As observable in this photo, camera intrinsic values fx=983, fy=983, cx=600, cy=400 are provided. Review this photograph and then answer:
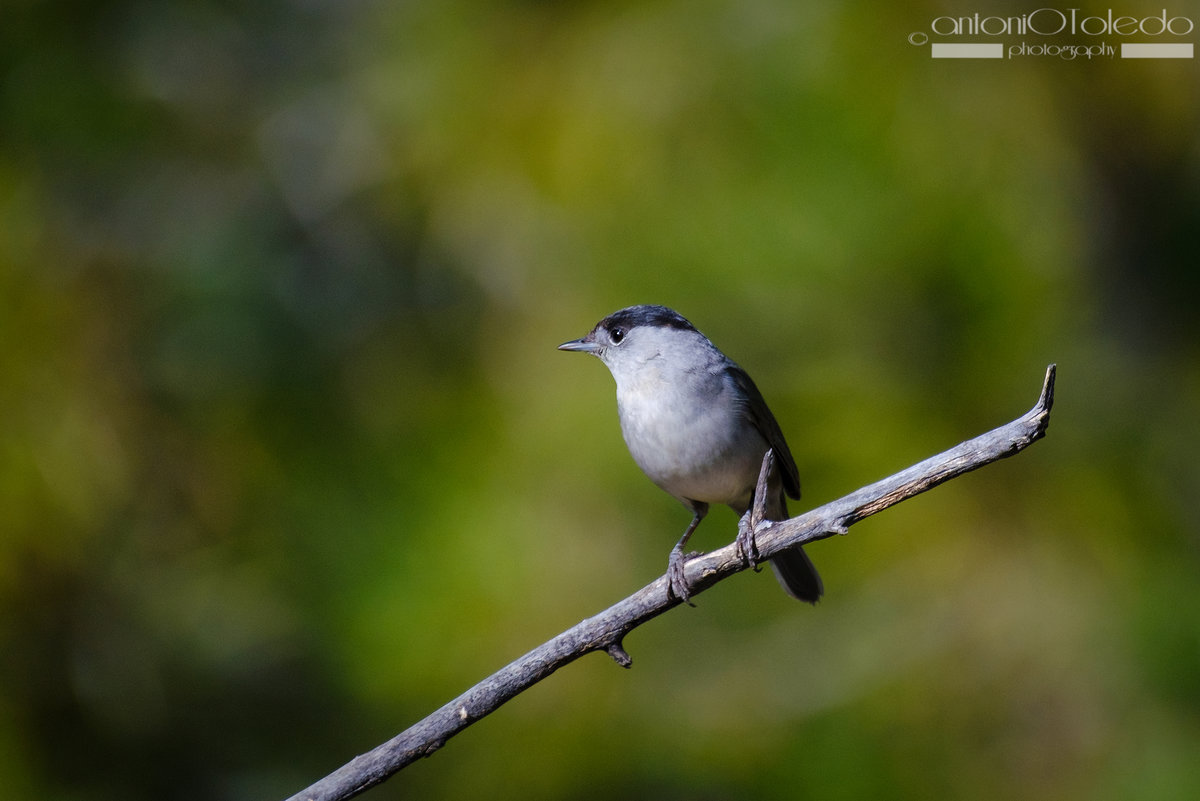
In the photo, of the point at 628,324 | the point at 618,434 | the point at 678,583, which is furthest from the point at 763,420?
the point at 618,434

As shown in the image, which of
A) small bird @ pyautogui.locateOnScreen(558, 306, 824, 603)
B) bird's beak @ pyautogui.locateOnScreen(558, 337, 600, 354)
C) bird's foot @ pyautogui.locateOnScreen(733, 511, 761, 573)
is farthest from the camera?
bird's beak @ pyautogui.locateOnScreen(558, 337, 600, 354)

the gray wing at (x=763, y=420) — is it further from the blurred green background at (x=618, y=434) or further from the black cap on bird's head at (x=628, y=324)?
the blurred green background at (x=618, y=434)

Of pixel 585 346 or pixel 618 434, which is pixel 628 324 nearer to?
pixel 585 346

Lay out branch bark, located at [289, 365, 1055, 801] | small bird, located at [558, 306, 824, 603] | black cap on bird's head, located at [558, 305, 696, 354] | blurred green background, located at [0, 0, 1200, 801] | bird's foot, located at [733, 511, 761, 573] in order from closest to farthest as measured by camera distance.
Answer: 1. branch bark, located at [289, 365, 1055, 801]
2. bird's foot, located at [733, 511, 761, 573]
3. small bird, located at [558, 306, 824, 603]
4. black cap on bird's head, located at [558, 305, 696, 354]
5. blurred green background, located at [0, 0, 1200, 801]

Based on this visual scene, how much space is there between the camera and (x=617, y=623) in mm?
2135

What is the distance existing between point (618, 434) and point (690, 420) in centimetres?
173

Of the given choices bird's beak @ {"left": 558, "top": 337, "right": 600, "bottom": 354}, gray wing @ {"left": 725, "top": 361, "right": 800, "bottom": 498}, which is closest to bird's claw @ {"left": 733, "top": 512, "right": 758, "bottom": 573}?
gray wing @ {"left": 725, "top": 361, "right": 800, "bottom": 498}

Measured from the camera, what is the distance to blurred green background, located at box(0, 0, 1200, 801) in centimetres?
443

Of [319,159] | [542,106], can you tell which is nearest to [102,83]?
[319,159]

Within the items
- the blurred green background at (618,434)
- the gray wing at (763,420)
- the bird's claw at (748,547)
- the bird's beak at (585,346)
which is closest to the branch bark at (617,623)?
the bird's claw at (748,547)

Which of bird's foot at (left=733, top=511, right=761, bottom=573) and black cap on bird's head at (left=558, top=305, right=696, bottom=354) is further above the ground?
black cap on bird's head at (left=558, top=305, right=696, bottom=354)

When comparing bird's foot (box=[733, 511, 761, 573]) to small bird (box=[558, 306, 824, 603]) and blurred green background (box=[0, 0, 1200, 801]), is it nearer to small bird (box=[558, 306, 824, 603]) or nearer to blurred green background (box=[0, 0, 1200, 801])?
small bird (box=[558, 306, 824, 603])

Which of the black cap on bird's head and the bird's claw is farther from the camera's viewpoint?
the black cap on bird's head

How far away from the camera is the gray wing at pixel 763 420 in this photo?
3.03m
